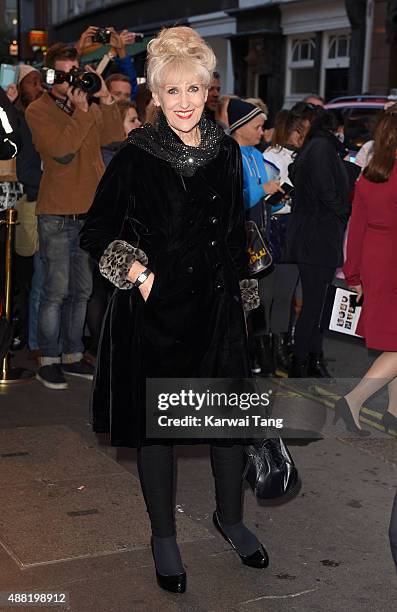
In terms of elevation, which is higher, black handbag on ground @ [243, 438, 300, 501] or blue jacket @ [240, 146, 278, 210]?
blue jacket @ [240, 146, 278, 210]

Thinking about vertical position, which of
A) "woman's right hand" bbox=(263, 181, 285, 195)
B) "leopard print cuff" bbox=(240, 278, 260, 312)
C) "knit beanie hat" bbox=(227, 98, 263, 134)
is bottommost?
"leopard print cuff" bbox=(240, 278, 260, 312)

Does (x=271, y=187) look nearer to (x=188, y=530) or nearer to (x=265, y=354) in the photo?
(x=265, y=354)

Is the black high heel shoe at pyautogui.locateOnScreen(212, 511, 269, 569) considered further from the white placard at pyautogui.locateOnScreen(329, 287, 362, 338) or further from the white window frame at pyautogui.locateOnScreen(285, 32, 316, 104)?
the white window frame at pyautogui.locateOnScreen(285, 32, 316, 104)

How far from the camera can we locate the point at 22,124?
7.26m

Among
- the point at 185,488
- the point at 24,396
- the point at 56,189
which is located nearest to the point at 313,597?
the point at 185,488

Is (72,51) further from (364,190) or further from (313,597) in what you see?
(313,597)

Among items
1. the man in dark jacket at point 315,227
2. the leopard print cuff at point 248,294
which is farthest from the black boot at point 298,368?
the leopard print cuff at point 248,294

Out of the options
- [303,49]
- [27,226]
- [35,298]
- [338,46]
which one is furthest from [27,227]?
[303,49]

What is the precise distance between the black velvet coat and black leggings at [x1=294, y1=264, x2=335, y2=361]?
3.13 m

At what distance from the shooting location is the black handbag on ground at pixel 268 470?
4.01m

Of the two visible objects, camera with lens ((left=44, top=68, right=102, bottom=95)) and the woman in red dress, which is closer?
the woman in red dress

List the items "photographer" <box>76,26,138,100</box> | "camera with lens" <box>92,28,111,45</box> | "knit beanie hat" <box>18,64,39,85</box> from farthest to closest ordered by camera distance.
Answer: "camera with lens" <box>92,28,111,45</box>, "photographer" <box>76,26,138,100</box>, "knit beanie hat" <box>18,64,39,85</box>

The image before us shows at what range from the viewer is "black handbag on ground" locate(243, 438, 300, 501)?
158 inches

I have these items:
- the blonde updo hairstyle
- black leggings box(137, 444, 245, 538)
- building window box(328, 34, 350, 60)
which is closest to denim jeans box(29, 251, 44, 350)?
black leggings box(137, 444, 245, 538)
